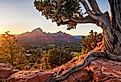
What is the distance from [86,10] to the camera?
20.1m

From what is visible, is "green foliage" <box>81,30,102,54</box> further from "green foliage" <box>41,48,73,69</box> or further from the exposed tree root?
the exposed tree root

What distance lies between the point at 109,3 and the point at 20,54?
2276 centimetres

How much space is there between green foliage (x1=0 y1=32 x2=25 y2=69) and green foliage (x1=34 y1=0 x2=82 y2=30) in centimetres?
1883

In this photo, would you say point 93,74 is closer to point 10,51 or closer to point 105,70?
point 105,70

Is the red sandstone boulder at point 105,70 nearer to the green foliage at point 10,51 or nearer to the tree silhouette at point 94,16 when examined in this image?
the tree silhouette at point 94,16

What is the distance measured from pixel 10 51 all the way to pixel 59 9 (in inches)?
812

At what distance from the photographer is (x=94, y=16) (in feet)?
65.5

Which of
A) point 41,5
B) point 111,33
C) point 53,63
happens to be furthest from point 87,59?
A: point 53,63

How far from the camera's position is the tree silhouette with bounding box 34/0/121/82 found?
1931 centimetres

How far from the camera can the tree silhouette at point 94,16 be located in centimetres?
1931

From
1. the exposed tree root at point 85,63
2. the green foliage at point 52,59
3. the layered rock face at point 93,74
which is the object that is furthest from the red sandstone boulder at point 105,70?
the green foliage at point 52,59

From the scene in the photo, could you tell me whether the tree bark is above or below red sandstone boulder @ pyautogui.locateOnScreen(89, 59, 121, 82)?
above

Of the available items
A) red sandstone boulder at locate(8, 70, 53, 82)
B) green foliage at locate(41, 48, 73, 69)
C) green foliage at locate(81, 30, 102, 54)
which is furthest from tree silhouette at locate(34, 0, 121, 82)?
green foliage at locate(41, 48, 73, 69)

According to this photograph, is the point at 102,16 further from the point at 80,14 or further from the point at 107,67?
the point at 107,67
